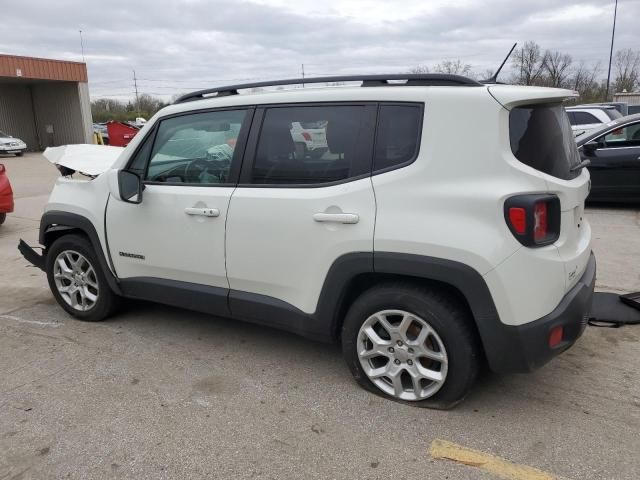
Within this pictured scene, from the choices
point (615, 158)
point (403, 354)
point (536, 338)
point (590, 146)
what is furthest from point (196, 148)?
point (615, 158)

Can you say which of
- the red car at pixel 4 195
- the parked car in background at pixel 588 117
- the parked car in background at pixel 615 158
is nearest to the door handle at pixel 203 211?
the red car at pixel 4 195

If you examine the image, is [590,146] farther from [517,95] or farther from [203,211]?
[203,211]

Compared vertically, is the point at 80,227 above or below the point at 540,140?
below

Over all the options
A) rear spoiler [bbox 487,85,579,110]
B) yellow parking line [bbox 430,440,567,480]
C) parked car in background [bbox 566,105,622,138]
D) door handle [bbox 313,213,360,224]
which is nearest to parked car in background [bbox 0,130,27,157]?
parked car in background [bbox 566,105,622,138]

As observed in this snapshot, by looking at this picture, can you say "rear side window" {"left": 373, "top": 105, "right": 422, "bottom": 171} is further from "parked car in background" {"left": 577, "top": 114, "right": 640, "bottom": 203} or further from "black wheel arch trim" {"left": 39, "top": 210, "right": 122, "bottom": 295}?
"parked car in background" {"left": 577, "top": 114, "right": 640, "bottom": 203}

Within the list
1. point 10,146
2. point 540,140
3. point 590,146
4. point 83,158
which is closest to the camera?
point 540,140

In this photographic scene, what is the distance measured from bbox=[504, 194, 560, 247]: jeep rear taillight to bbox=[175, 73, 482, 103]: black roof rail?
27.2 inches

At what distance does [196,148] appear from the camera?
12.1ft

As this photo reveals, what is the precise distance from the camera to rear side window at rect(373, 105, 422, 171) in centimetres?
284

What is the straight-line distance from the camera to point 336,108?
3096mm

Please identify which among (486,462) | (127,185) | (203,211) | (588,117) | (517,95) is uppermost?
(517,95)

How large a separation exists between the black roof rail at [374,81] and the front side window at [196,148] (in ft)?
0.57

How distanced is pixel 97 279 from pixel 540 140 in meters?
3.37

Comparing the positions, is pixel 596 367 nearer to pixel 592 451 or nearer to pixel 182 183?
pixel 592 451
